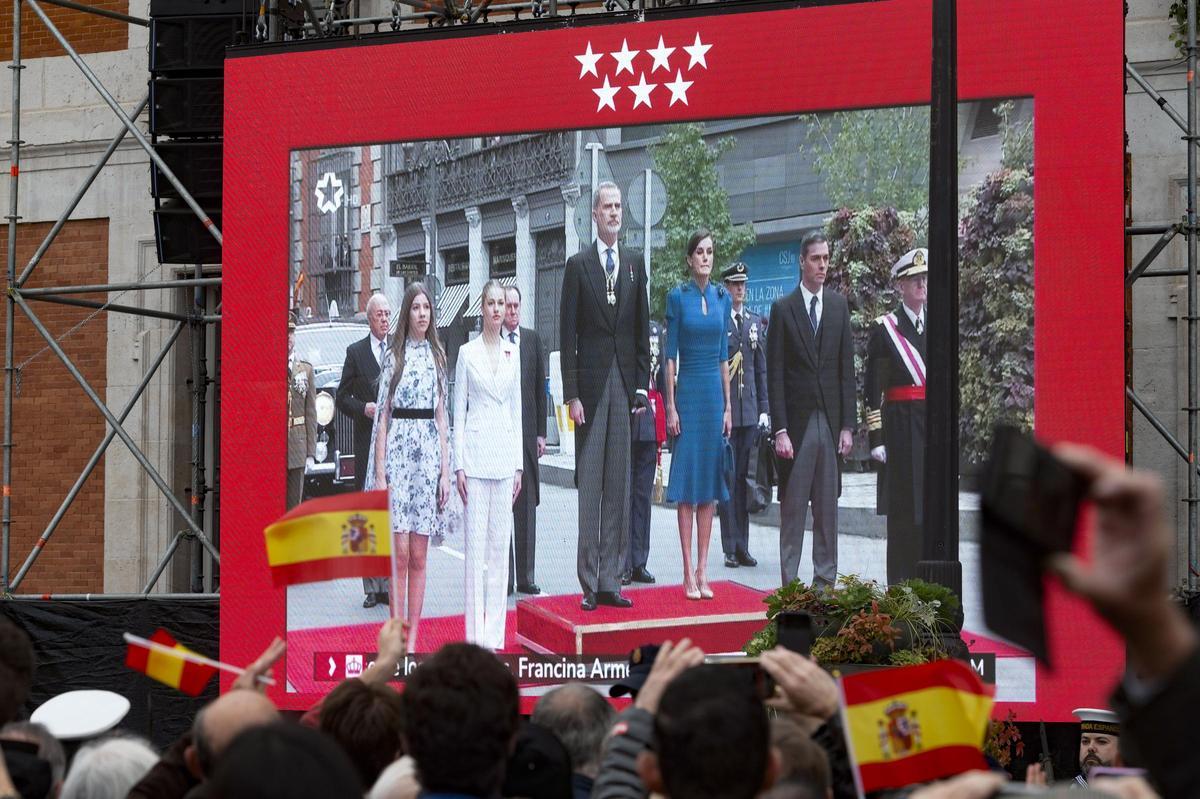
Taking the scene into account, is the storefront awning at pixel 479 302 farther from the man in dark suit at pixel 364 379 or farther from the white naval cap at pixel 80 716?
the white naval cap at pixel 80 716

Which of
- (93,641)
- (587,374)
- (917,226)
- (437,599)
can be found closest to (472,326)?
(587,374)

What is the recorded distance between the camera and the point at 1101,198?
9.52 m

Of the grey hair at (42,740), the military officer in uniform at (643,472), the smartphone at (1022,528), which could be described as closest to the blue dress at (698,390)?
the military officer in uniform at (643,472)

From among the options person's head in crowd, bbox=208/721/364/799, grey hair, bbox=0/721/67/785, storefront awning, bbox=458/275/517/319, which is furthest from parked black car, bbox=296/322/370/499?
person's head in crowd, bbox=208/721/364/799

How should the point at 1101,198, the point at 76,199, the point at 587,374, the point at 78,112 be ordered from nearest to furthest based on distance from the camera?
the point at 1101,198 → the point at 587,374 → the point at 76,199 → the point at 78,112

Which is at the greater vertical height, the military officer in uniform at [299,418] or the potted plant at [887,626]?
the military officer in uniform at [299,418]

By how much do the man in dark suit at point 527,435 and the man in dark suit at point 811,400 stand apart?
1516mm

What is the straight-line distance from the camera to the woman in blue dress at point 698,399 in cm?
1009

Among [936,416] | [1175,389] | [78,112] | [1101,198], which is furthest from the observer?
[78,112]

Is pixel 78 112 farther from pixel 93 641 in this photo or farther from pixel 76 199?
pixel 93 641

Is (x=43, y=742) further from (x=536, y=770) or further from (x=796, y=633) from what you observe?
(x=796, y=633)

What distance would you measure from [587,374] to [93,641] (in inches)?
165

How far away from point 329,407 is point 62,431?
4.17 meters

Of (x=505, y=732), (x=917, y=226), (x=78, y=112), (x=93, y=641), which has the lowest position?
(x=93, y=641)
